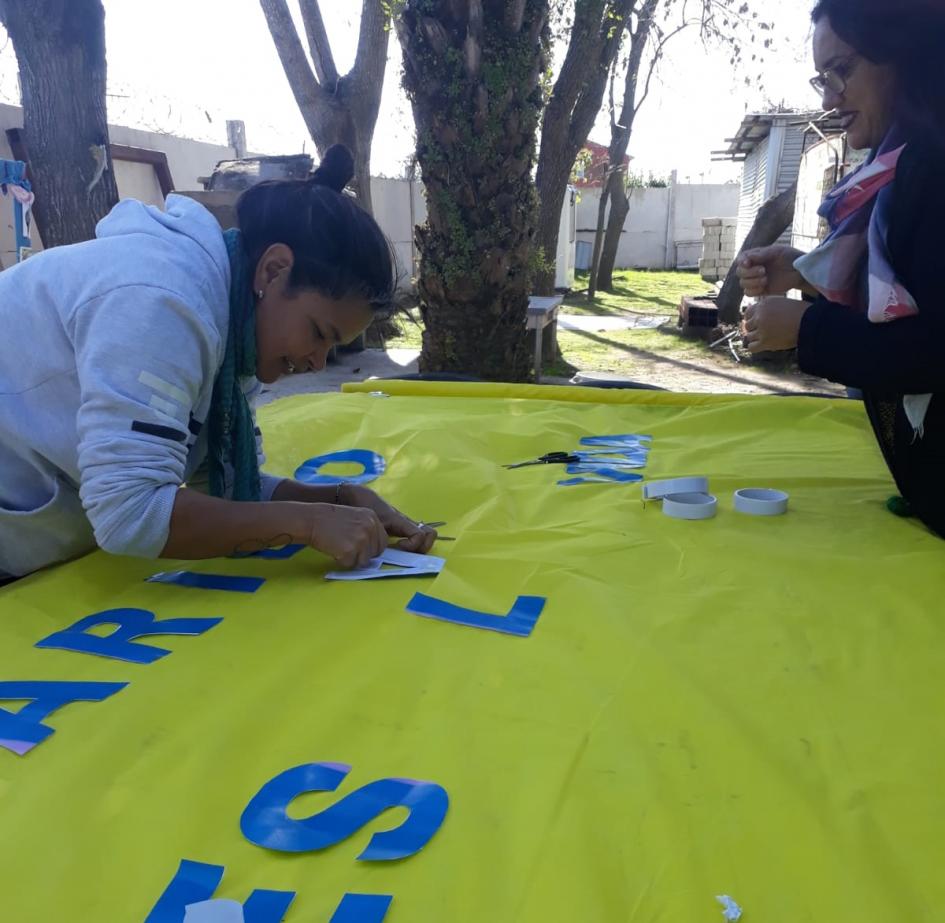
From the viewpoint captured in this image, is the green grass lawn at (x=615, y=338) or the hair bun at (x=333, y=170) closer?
the hair bun at (x=333, y=170)

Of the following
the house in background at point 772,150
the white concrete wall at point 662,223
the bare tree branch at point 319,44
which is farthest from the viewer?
the white concrete wall at point 662,223

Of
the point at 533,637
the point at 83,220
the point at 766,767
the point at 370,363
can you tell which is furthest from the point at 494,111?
the point at 370,363

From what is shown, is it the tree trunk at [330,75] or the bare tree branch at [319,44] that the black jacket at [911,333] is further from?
the bare tree branch at [319,44]

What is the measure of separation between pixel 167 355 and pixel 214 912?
0.77 m

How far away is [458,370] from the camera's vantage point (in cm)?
403

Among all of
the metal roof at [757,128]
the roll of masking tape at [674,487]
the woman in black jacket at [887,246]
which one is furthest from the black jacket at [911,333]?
the metal roof at [757,128]

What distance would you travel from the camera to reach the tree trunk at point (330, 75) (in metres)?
7.15

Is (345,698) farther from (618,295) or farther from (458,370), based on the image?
(618,295)

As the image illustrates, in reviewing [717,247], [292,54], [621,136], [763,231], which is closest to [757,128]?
[621,136]

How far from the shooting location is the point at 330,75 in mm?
7355

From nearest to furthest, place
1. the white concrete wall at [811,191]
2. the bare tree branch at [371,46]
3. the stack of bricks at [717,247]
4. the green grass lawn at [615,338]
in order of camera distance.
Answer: the bare tree branch at [371,46] → the green grass lawn at [615,338] → the white concrete wall at [811,191] → the stack of bricks at [717,247]

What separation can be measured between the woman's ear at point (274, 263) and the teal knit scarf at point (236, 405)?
0.03 m

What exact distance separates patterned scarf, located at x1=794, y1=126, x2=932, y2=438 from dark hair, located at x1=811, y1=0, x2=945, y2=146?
0.06 meters

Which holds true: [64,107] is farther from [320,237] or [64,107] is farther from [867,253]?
[867,253]
